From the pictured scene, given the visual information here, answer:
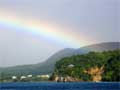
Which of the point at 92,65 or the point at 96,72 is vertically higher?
the point at 92,65

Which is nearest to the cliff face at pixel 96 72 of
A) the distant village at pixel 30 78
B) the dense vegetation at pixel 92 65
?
the dense vegetation at pixel 92 65

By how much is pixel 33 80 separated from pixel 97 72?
22.5m

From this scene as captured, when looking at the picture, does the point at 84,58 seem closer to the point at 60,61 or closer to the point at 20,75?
the point at 60,61

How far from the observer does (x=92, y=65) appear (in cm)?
11450

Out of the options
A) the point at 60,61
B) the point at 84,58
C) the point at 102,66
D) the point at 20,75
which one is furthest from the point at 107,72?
the point at 20,75

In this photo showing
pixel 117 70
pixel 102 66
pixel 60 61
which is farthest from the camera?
pixel 60 61

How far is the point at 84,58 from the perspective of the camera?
11919cm

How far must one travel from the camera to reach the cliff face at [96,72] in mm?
112438

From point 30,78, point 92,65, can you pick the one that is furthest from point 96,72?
point 30,78

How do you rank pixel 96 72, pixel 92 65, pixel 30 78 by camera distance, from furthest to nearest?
1. pixel 30 78
2. pixel 92 65
3. pixel 96 72

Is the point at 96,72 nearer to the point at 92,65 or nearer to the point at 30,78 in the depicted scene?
the point at 92,65

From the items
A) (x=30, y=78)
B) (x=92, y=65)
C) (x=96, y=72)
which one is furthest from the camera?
(x=30, y=78)

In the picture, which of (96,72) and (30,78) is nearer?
(96,72)

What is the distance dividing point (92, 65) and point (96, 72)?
6.46ft
